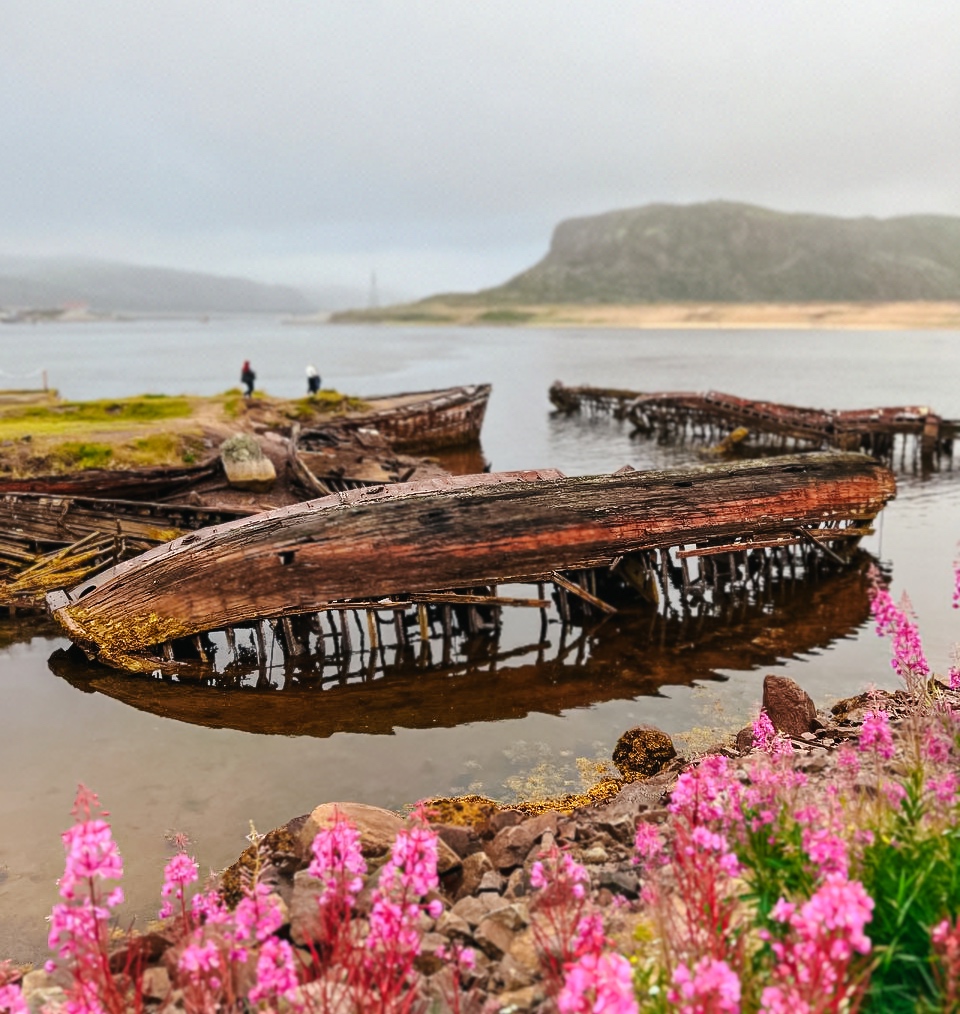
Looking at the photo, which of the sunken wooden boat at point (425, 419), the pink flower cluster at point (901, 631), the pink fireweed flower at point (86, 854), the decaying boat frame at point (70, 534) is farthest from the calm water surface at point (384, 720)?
the sunken wooden boat at point (425, 419)

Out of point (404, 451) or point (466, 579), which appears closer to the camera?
point (466, 579)

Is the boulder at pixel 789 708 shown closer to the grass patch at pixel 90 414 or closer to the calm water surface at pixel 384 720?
the calm water surface at pixel 384 720

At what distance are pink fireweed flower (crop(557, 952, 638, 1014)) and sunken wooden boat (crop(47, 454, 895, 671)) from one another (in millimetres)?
13145

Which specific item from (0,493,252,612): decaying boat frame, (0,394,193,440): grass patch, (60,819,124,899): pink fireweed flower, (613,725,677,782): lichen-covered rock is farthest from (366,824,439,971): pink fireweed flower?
(0,394,193,440): grass patch

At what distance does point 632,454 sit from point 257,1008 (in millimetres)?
44615

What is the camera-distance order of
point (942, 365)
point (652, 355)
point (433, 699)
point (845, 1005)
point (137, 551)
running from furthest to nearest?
point (652, 355), point (942, 365), point (137, 551), point (433, 699), point (845, 1005)

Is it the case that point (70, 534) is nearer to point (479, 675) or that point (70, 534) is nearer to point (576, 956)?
point (479, 675)

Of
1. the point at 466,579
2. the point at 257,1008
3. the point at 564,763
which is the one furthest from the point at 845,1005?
the point at 466,579

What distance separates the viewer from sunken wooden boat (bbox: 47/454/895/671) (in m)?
16.2

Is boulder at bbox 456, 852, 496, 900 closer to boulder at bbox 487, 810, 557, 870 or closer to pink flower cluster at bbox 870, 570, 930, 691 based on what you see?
boulder at bbox 487, 810, 557, 870

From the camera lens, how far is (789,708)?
479 inches

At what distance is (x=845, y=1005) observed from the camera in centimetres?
403

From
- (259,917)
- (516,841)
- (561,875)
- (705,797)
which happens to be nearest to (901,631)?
(705,797)

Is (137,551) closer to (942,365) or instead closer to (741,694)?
(741,694)
